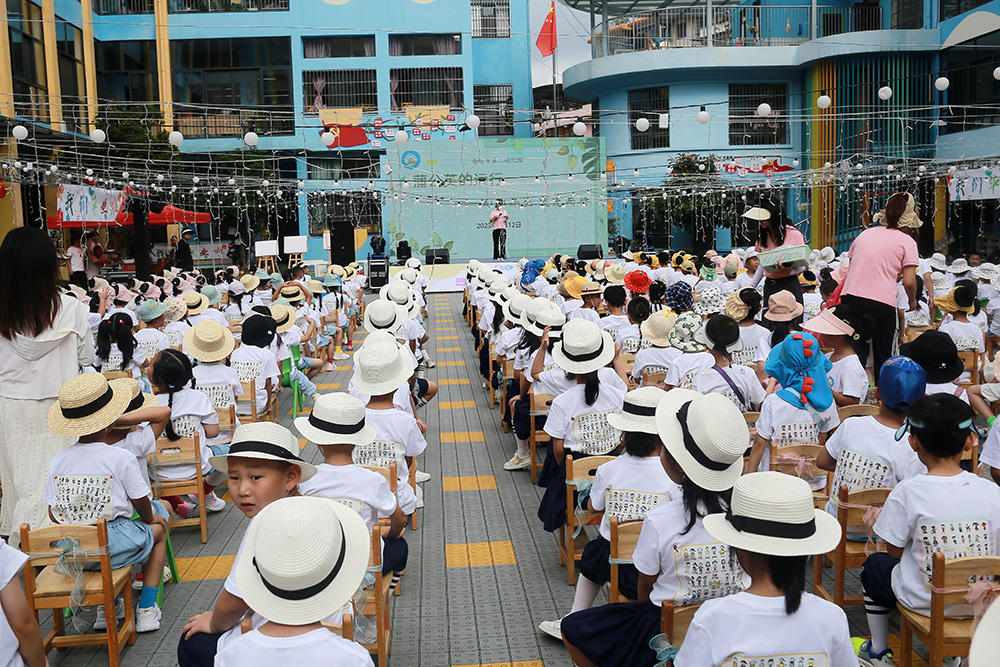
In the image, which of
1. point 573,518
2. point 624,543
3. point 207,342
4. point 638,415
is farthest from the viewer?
point 207,342

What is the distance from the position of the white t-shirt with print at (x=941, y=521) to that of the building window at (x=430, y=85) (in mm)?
32009

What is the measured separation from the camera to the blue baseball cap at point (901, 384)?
11.3ft

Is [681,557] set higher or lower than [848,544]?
higher

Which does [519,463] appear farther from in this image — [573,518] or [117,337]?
[117,337]


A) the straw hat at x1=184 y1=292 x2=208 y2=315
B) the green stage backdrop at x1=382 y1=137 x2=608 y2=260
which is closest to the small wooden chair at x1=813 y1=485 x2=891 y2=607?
the straw hat at x1=184 y1=292 x2=208 y2=315

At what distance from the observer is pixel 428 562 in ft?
16.8

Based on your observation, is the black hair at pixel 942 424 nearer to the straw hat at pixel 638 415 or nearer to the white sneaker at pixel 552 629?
the straw hat at pixel 638 415

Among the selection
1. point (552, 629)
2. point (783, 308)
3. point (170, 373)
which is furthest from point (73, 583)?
point (783, 308)

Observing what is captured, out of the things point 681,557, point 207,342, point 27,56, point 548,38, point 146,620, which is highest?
point 548,38

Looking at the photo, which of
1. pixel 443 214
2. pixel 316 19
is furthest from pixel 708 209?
pixel 316 19

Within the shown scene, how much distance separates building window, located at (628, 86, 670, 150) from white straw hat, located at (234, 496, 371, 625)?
31648 mm

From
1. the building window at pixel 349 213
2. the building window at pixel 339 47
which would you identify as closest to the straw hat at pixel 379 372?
the building window at pixel 349 213

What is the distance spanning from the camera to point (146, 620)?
165 inches

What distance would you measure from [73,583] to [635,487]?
2.47m
